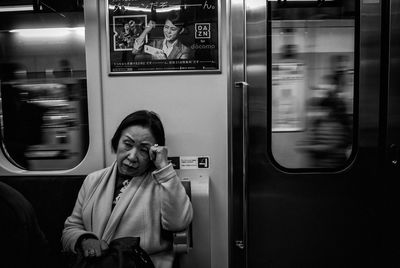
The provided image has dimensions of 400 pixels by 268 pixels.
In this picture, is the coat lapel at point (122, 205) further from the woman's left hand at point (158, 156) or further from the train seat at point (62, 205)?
the train seat at point (62, 205)

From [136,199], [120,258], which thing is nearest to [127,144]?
[136,199]

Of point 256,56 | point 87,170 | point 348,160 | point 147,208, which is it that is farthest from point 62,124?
point 348,160

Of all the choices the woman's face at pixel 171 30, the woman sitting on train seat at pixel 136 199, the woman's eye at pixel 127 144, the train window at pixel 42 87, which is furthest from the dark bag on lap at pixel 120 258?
the woman's face at pixel 171 30

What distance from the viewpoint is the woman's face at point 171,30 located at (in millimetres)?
2248

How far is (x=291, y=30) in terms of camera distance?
2.18 metres

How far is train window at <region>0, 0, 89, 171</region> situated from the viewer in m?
2.47

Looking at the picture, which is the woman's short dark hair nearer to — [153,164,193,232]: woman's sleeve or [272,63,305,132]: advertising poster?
[153,164,193,232]: woman's sleeve

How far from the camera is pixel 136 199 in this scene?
2.04 meters

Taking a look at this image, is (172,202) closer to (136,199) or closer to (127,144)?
(136,199)

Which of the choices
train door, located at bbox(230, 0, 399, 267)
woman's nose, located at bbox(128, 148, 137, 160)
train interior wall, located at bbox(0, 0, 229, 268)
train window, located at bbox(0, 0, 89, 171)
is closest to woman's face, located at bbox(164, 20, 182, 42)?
train interior wall, located at bbox(0, 0, 229, 268)

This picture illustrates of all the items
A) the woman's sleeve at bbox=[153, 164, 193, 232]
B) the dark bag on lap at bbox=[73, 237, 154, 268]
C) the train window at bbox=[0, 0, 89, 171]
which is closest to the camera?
the dark bag on lap at bbox=[73, 237, 154, 268]

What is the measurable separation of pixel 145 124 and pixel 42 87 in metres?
0.90

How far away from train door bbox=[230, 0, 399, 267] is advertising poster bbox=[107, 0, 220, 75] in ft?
0.54

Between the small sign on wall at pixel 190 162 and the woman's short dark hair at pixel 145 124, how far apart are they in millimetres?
217
